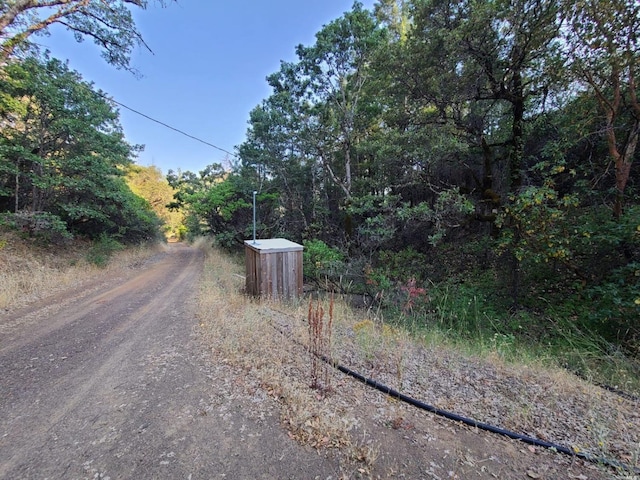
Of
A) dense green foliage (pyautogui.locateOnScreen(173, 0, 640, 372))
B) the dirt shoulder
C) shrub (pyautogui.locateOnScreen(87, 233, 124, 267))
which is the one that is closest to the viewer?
the dirt shoulder

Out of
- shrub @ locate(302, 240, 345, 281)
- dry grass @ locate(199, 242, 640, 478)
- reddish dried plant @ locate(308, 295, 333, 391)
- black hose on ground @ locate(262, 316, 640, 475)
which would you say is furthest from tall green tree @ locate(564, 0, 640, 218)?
shrub @ locate(302, 240, 345, 281)

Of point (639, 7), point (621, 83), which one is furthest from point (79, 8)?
point (621, 83)

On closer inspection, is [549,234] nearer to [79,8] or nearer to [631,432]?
[631,432]

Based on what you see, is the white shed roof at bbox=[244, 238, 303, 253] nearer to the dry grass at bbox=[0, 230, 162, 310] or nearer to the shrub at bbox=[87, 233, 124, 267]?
the dry grass at bbox=[0, 230, 162, 310]

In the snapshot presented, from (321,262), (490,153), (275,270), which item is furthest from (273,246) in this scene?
(490,153)

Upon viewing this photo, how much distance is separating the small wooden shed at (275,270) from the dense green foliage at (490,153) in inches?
Result: 81.9

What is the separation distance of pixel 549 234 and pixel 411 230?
Result: 487 cm

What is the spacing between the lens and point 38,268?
24.2 ft

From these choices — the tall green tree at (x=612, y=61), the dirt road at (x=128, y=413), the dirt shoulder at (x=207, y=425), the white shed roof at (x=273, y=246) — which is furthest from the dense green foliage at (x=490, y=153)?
the dirt road at (x=128, y=413)

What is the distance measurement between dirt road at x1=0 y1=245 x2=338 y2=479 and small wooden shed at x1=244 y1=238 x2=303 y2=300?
2019mm

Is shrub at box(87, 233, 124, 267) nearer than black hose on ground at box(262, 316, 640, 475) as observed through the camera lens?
No

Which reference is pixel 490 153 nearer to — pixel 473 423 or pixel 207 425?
pixel 473 423

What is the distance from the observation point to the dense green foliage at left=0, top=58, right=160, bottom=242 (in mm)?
7543

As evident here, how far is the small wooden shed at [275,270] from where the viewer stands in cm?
602
